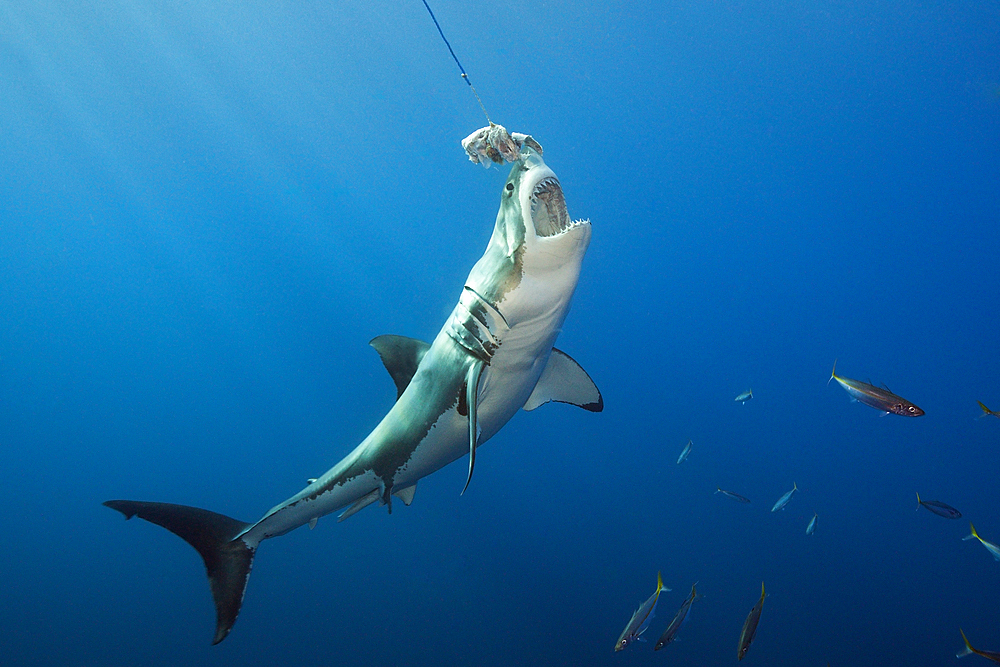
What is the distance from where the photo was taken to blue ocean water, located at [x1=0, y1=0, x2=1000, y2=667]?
8.47m

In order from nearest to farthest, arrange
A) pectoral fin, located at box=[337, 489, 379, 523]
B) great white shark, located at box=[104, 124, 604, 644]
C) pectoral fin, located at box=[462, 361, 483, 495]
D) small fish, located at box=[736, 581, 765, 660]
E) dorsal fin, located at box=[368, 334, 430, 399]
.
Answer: great white shark, located at box=[104, 124, 604, 644]
pectoral fin, located at box=[462, 361, 483, 495]
dorsal fin, located at box=[368, 334, 430, 399]
small fish, located at box=[736, 581, 765, 660]
pectoral fin, located at box=[337, 489, 379, 523]

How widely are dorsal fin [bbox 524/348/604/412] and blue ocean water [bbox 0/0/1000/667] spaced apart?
6.08 meters

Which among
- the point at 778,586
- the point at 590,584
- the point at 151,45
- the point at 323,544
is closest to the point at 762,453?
the point at 778,586

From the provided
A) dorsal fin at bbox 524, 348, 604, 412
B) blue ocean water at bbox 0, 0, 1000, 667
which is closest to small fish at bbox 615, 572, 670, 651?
dorsal fin at bbox 524, 348, 604, 412

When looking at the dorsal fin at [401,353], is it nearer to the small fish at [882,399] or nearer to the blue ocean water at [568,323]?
the small fish at [882,399]

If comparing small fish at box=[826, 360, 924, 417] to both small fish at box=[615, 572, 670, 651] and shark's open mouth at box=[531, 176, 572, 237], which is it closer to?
small fish at box=[615, 572, 670, 651]

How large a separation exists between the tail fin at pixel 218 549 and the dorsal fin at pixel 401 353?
1.79m

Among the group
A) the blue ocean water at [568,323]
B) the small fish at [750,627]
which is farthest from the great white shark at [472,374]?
the blue ocean water at [568,323]

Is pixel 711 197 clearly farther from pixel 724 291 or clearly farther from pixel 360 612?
pixel 360 612

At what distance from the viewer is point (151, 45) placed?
9398 millimetres

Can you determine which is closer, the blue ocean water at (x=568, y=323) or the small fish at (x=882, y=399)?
the small fish at (x=882, y=399)

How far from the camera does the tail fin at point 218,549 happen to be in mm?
3559

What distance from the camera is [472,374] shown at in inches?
111

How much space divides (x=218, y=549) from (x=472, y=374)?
2.55m
